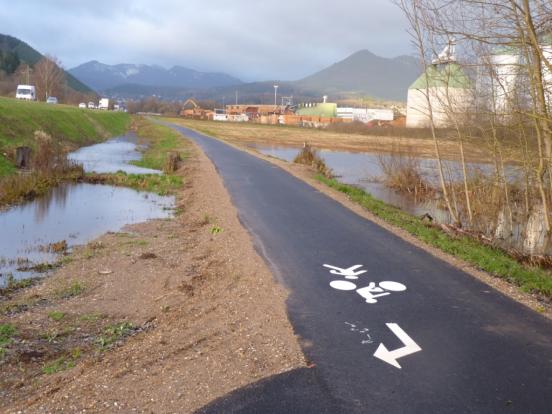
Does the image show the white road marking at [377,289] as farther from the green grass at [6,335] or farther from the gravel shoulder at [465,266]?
the green grass at [6,335]

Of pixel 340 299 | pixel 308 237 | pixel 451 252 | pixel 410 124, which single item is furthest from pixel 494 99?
pixel 410 124

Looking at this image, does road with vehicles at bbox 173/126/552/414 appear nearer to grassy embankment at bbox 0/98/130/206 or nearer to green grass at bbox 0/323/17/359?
green grass at bbox 0/323/17/359

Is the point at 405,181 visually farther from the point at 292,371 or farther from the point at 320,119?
the point at 320,119

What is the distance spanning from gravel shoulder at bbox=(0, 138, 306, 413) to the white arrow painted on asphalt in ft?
2.81

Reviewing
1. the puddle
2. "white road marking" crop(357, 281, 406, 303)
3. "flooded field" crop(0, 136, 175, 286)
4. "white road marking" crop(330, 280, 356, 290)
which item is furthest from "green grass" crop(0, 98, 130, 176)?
"white road marking" crop(357, 281, 406, 303)

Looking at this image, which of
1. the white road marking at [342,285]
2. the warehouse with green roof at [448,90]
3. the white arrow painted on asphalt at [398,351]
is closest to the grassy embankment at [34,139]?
the white road marking at [342,285]

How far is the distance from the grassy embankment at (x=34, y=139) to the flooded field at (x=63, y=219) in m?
0.57

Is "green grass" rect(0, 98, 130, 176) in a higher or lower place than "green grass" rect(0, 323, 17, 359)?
higher

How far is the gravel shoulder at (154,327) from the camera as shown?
544 cm

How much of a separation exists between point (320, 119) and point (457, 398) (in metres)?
140

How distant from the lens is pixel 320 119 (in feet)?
469

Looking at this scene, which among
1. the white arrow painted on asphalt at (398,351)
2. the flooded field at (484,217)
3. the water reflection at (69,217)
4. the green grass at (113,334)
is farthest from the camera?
the flooded field at (484,217)

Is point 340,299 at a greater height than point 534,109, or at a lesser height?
Result: lesser

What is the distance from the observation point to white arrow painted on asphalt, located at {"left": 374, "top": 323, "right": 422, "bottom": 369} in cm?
611
